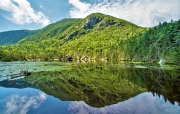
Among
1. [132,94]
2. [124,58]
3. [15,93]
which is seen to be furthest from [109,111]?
[124,58]

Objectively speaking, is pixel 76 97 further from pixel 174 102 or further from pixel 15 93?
pixel 174 102

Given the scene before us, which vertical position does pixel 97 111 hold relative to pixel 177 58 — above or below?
below

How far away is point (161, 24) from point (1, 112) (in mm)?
113138

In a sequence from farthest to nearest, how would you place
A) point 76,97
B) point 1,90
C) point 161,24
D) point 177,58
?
point 161,24
point 177,58
point 1,90
point 76,97

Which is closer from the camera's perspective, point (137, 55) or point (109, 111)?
point (109, 111)

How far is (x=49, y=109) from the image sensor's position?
15016 mm

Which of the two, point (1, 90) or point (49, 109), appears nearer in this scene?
point (49, 109)

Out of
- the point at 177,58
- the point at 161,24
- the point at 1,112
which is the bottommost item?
the point at 1,112

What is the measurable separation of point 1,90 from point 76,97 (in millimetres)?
13270

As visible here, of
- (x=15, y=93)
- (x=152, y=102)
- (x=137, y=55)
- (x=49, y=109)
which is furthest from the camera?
(x=137, y=55)

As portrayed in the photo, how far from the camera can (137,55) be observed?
112625mm

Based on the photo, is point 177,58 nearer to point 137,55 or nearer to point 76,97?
point 137,55

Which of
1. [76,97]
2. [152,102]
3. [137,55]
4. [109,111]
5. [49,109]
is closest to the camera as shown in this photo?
[109,111]

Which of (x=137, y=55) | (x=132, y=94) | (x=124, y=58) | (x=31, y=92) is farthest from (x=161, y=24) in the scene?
(x=31, y=92)
